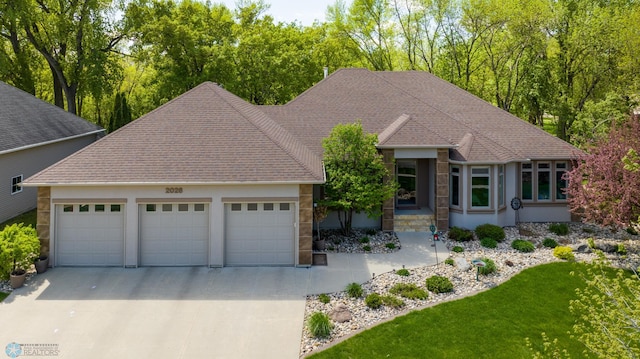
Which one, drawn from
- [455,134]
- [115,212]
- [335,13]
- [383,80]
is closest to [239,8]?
[335,13]

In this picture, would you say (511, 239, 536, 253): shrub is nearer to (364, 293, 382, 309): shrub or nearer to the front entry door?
the front entry door

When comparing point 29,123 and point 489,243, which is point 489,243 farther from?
point 29,123

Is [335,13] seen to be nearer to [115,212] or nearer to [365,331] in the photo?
[115,212]

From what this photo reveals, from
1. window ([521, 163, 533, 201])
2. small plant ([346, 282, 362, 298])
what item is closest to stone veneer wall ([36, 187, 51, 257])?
small plant ([346, 282, 362, 298])

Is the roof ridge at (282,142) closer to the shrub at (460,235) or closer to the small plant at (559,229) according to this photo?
the shrub at (460,235)

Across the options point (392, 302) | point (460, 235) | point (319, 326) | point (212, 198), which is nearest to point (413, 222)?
point (460, 235)
